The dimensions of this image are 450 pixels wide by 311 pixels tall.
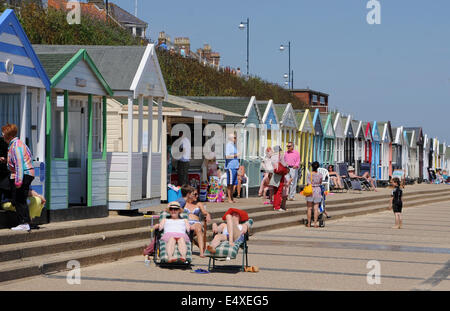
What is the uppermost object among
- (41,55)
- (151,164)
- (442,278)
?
(41,55)

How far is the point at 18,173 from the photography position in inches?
467

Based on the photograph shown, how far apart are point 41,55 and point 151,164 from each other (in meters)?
3.54

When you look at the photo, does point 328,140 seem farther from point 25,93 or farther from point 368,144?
point 25,93

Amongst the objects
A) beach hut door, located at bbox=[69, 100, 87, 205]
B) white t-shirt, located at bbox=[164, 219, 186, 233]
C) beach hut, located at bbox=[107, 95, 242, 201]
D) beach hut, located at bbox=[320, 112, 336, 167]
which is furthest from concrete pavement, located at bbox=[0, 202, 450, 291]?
beach hut, located at bbox=[320, 112, 336, 167]

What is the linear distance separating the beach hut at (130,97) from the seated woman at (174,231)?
356 cm

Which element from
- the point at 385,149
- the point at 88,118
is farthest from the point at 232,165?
the point at 385,149

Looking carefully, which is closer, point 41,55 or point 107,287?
point 107,287

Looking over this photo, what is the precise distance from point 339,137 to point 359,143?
14.4 ft

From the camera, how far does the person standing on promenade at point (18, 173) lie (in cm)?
1184

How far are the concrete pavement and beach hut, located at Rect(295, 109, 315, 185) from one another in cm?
1375
